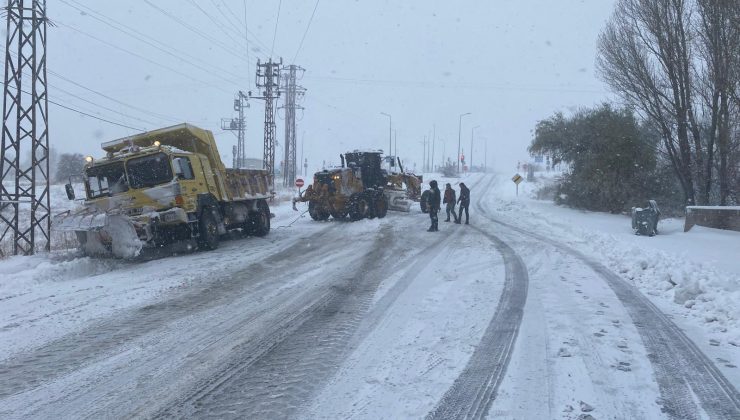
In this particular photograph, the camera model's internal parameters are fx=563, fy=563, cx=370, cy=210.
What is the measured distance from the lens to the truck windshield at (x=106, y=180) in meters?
13.0

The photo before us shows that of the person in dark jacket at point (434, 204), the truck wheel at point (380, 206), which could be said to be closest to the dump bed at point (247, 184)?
the person in dark jacket at point (434, 204)

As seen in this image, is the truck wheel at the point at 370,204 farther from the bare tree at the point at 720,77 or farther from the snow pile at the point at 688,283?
the bare tree at the point at 720,77

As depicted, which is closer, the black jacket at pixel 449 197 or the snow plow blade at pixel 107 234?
the snow plow blade at pixel 107 234

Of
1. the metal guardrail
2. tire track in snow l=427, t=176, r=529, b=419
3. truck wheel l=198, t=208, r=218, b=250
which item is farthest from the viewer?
the metal guardrail

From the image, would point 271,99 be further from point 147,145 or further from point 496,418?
point 496,418

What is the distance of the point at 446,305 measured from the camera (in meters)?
7.51

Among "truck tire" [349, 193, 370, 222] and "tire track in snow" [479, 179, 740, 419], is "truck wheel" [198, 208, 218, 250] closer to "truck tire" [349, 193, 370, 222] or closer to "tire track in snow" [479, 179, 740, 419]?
"truck tire" [349, 193, 370, 222]

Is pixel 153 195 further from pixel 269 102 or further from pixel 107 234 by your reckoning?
pixel 269 102

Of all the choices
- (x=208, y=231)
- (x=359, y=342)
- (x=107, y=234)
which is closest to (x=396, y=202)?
(x=208, y=231)

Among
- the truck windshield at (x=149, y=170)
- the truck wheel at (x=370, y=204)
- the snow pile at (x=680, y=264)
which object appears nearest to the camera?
the snow pile at (x=680, y=264)

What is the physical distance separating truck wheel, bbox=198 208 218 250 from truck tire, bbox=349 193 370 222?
8683mm

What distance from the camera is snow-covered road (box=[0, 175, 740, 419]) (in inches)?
173

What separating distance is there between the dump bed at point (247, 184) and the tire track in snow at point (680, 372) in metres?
11.0

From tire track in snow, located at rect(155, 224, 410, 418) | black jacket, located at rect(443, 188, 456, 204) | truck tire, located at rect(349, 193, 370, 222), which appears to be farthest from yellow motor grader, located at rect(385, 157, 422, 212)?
tire track in snow, located at rect(155, 224, 410, 418)
